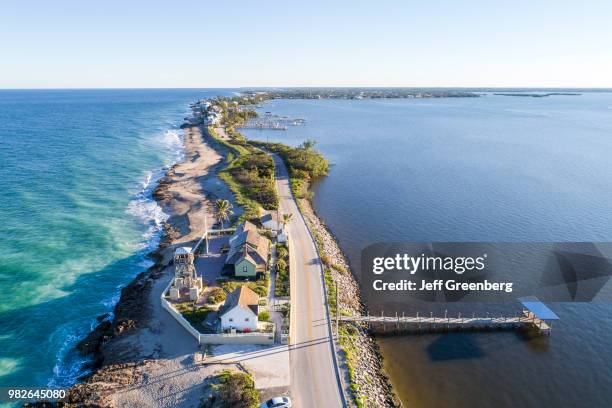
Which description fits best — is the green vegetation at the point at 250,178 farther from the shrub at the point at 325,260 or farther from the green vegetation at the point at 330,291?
the green vegetation at the point at 330,291

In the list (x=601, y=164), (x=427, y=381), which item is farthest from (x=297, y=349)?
(x=601, y=164)

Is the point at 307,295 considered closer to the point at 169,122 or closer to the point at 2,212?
the point at 2,212

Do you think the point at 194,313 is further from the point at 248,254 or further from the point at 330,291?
the point at 330,291

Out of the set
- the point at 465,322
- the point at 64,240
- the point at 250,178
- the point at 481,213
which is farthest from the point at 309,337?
the point at 250,178

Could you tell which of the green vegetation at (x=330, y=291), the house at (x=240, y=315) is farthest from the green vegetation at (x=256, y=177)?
the house at (x=240, y=315)

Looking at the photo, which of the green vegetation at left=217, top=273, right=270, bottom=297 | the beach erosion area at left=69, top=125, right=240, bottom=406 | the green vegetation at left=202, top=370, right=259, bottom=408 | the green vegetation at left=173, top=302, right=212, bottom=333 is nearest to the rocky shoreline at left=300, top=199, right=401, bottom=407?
the green vegetation at left=202, top=370, right=259, bottom=408

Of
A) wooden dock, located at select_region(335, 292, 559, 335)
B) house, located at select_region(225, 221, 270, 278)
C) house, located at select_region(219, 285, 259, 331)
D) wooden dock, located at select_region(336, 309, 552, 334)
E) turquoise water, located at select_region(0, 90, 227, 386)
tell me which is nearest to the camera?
house, located at select_region(219, 285, 259, 331)

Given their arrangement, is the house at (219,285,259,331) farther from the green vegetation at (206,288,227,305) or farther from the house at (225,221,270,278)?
the house at (225,221,270,278)
